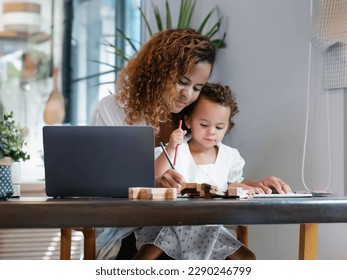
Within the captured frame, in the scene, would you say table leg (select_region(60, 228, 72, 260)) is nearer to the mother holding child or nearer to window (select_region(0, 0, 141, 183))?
the mother holding child

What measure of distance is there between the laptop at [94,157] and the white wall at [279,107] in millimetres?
1205

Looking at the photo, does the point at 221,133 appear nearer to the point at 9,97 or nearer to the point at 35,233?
the point at 35,233

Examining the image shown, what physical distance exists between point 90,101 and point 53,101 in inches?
9.9

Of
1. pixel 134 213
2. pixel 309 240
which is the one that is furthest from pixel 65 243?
pixel 134 213

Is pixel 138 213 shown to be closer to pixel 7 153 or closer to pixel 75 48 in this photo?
pixel 7 153

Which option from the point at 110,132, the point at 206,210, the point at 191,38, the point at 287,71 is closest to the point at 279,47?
the point at 287,71

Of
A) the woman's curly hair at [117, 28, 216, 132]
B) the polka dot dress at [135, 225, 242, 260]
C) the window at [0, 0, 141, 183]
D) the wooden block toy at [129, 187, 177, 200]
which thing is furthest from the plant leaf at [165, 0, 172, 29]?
the wooden block toy at [129, 187, 177, 200]

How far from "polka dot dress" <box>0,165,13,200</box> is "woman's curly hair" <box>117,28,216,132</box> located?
2.78 ft

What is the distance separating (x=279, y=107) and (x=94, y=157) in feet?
5.21

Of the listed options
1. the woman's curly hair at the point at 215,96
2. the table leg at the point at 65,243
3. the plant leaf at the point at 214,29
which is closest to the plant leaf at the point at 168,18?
the plant leaf at the point at 214,29

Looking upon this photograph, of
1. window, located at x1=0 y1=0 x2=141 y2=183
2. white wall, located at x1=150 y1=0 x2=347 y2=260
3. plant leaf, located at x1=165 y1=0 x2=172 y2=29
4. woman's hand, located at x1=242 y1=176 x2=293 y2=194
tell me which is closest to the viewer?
woman's hand, located at x1=242 y1=176 x2=293 y2=194

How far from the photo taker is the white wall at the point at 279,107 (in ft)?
10.2

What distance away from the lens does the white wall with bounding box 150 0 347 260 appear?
3102 mm
